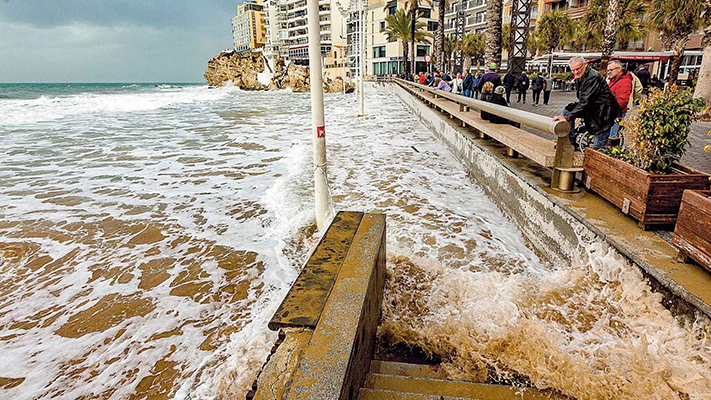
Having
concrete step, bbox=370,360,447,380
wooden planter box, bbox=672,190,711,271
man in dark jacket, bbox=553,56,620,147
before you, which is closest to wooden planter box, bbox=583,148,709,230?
wooden planter box, bbox=672,190,711,271

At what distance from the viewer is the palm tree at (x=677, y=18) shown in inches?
935

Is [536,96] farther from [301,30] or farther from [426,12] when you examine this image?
[301,30]

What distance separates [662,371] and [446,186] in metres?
5.07

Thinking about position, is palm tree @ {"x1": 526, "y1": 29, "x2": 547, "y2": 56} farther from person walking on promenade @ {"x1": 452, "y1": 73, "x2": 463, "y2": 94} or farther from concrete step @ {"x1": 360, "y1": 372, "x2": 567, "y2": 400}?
concrete step @ {"x1": 360, "y1": 372, "x2": 567, "y2": 400}

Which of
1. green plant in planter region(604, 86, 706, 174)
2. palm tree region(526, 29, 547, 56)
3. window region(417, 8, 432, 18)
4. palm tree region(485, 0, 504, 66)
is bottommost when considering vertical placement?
green plant in planter region(604, 86, 706, 174)

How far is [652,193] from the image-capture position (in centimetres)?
311

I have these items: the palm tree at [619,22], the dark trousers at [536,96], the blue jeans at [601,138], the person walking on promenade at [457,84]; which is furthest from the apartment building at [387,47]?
the blue jeans at [601,138]

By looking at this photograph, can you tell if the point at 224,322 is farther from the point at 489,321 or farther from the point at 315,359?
the point at 489,321

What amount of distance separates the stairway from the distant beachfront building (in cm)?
14468

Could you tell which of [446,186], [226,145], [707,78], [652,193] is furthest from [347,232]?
[707,78]

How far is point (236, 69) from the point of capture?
307 feet

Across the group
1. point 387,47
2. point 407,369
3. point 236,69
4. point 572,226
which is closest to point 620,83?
point 572,226

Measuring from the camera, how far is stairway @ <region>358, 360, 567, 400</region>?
196cm

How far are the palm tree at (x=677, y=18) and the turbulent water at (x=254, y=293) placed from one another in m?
25.7
